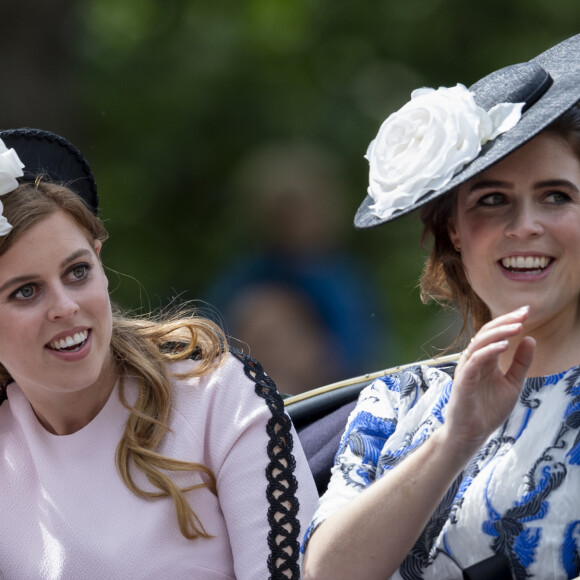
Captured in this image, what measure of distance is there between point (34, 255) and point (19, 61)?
2.84 meters

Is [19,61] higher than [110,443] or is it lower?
higher

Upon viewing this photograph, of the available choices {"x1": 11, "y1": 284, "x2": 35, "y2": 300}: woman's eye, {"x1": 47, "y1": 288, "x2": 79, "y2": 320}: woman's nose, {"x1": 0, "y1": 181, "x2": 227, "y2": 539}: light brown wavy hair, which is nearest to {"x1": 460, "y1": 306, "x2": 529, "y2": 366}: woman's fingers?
{"x1": 0, "y1": 181, "x2": 227, "y2": 539}: light brown wavy hair

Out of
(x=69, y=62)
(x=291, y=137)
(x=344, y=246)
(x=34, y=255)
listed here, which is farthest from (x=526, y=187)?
(x=291, y=137)

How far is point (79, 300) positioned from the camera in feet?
8.63

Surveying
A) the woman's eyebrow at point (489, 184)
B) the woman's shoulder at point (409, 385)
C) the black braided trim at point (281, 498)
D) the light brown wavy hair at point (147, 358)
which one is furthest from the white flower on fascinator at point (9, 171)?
the woman's eyebrow at point (489, 184)

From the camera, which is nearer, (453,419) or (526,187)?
(453,419)

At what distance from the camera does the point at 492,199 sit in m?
2.25

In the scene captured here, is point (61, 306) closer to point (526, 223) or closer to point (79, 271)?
point (79, 271)

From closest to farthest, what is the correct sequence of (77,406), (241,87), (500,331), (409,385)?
(500,331)
(409,385)
(77,406)
(241,87)

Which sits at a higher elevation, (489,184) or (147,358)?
(489,184)

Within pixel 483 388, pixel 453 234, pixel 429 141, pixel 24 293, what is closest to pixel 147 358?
pixel 24 293

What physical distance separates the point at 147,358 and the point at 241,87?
145 inches

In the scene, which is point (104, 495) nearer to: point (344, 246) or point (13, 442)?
point (13, 442)

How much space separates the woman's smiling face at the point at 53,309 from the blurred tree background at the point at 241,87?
344cm
